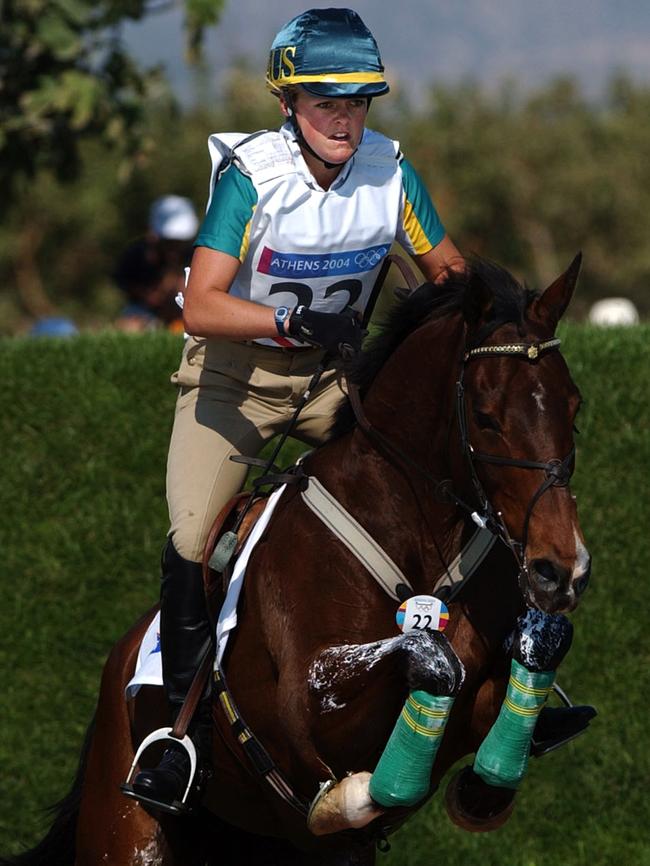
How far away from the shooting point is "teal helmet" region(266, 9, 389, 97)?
4586mm

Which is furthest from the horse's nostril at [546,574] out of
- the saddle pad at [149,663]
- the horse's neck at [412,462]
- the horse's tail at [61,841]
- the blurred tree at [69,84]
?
the blurred tree at [69,84]

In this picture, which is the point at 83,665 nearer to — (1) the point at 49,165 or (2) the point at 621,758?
(2) the point at 621,758

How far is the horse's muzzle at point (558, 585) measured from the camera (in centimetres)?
383

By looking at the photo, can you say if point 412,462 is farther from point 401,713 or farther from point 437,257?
point 437,257

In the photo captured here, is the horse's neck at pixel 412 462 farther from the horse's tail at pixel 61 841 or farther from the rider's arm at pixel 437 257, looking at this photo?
the horse's tail at pixel 61 841

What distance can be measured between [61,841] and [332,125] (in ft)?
10.1

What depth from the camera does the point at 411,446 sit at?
450 centimetres

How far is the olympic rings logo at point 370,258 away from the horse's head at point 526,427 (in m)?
0.63

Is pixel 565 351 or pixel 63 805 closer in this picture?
pixel 63 805

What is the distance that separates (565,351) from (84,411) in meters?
2.59

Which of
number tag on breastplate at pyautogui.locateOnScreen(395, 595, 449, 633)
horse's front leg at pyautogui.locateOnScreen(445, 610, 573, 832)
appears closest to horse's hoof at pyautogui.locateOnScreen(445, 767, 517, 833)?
horse's front leg at pyautogui.locateOnScreen(445, 610, 573, 832)

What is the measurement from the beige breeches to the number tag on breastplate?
3.16 ft

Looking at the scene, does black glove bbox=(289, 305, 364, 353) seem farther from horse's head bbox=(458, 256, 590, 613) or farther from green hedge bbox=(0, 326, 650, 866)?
green hedge bbox=(0, 326, 650, 866)

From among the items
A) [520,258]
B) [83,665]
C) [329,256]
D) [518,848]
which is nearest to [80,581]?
[83,665]
